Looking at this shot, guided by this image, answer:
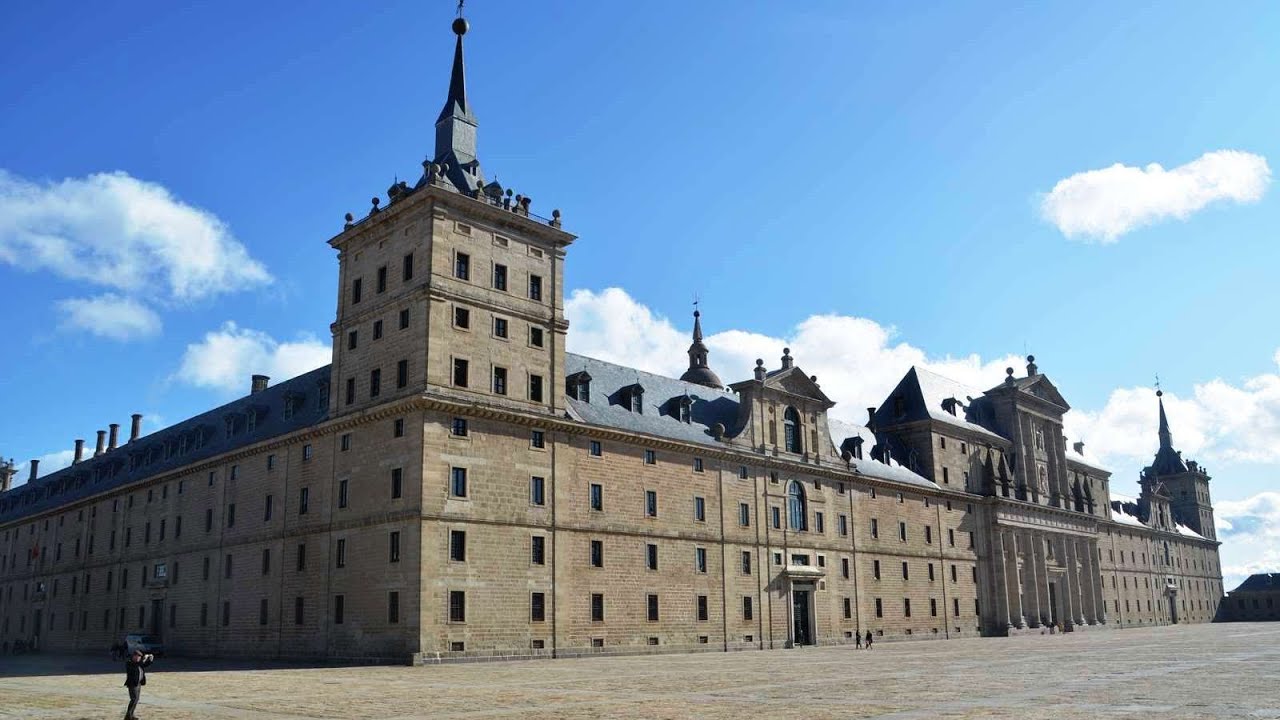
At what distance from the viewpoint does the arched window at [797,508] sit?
2633 inches

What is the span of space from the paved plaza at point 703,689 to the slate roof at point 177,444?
19.8 meters

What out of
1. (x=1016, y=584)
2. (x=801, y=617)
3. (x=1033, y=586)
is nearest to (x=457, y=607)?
(x=801, y=617)

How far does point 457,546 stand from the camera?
4672cm

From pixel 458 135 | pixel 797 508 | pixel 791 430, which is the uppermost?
pixel 458 135

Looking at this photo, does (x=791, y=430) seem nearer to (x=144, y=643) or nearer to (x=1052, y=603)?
(x=1052, y=603)

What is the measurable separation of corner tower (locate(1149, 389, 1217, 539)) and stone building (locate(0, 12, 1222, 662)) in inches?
3006

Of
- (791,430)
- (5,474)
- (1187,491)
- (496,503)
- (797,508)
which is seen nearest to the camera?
(496,503)

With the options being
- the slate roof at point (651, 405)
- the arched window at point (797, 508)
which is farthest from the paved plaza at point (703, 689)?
the arched window at point (797, 508)

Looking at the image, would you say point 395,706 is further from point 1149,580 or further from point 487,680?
point 1149,580

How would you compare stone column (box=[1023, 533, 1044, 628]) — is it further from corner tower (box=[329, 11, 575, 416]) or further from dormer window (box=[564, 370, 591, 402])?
corner tower (box=[329, 11, 575, 416])

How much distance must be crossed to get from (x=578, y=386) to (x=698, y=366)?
39.9 metres

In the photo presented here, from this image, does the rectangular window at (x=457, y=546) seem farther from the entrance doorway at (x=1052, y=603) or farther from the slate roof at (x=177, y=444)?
the entrance doorway at (x=1052, y=603)

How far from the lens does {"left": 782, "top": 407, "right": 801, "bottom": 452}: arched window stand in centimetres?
6831

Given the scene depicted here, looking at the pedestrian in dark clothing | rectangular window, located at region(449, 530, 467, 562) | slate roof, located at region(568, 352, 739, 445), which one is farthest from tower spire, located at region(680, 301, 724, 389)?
the pedestrian in dark clothing
